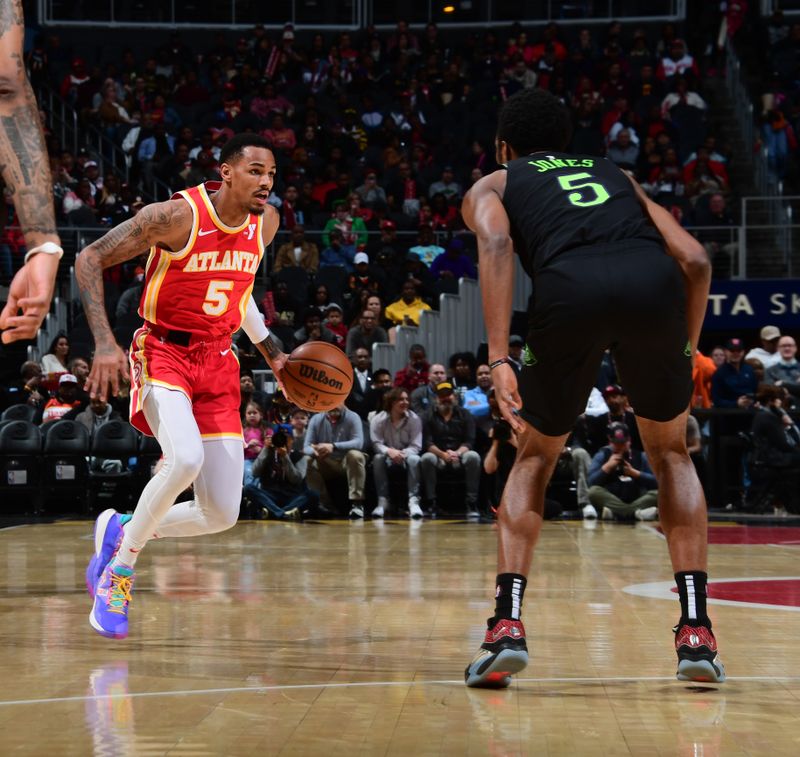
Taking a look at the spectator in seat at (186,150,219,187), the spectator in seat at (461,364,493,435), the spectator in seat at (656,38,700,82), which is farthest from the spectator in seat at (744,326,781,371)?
the spectator in seat at (656,38,700,82)

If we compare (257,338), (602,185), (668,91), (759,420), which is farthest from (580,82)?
(602,185)

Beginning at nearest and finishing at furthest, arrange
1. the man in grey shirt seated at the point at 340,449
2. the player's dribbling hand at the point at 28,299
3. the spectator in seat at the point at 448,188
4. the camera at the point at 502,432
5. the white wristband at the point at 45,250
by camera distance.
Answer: the player's dribbling hand at the point at 28,299, the white wristband at the point at 45,250, the camera at the point at 502,432, the man in grey shirt seated at the point at 340,449, the spectator in seat at the point at 448,188

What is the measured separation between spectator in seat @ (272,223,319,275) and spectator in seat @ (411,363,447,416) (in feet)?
10.3

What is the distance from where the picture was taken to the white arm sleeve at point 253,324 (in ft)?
20.8

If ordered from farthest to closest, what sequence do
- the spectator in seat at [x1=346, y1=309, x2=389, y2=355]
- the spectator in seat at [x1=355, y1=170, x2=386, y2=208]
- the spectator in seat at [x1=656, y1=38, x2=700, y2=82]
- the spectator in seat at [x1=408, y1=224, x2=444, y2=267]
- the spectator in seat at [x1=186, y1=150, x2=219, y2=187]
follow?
the spectator in seat at [x1=656, y1=38, x2=700, y2=82] < the spectator in seat at [x1=355, y1=170, x2=386, y2=208] < the spectator in seat at [x1=186, y1=150, x2=219, y2=187] < the spectator in seat at [x1=408, y1=224, x2=444, y2=267] < the spectator in seat at [x1=346, y1=309, x2=389, y2=355]

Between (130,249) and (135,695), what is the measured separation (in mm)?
2154

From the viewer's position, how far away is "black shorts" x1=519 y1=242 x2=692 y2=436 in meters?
4.31

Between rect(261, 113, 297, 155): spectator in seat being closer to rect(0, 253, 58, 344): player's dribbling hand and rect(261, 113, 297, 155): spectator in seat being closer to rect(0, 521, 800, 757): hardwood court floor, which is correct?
rect(0, 521, 800, 757): hardwood court floor

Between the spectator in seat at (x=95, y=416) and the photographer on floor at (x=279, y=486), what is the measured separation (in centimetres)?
167

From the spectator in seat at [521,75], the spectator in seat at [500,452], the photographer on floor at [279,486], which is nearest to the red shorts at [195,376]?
the spectator in seat at [500,452]

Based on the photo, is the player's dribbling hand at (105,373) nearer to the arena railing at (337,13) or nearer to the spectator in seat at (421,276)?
the spectator in seat at (421,276)

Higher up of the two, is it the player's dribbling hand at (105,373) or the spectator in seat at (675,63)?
the spectator in seat at (675,63)

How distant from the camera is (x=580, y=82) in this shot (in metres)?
20.8

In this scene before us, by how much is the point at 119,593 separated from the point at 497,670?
201cm
